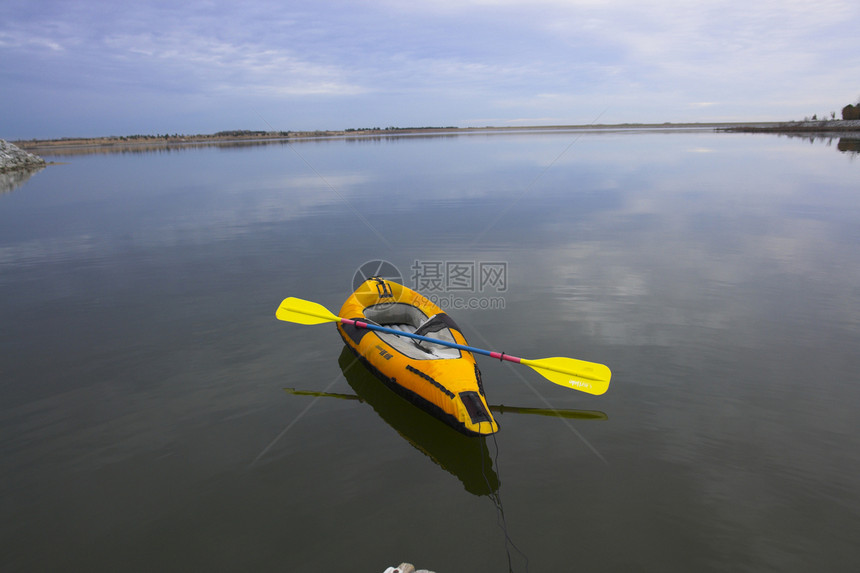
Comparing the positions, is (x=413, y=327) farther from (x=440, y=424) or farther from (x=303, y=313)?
(x=440, y=424)

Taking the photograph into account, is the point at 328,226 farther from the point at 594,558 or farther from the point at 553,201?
the point at 594,558

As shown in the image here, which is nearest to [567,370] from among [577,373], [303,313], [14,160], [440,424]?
[577,373]

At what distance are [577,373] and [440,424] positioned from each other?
209cm

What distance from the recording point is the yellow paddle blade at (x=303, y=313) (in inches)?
324

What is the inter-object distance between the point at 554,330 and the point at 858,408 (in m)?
4.25

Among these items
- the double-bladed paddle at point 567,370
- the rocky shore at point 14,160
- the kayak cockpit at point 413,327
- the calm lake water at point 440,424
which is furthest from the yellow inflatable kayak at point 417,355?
the rocky shore at point 14,160

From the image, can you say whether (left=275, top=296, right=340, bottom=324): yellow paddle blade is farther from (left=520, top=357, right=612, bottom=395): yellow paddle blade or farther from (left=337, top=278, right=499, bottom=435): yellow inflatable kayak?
(left=520, top=357, right=612, bottom=395): yellow paddle blade

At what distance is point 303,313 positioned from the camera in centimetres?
841

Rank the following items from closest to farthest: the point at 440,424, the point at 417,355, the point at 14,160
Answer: the point at 440,424 → the point at 417,355 → the point at 14,160

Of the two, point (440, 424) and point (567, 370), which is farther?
point (567, 370)

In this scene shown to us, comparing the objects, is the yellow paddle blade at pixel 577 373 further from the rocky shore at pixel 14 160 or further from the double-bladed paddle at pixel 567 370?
the rocky shore at pixel 14 160

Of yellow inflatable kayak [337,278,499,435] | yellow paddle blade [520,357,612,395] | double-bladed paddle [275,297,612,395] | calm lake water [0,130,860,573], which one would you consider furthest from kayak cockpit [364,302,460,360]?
yellow paddle blade [520,357,612,395]

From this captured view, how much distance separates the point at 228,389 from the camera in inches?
267

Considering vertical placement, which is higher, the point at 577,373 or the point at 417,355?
the point at 417,355
